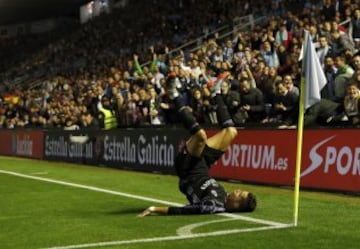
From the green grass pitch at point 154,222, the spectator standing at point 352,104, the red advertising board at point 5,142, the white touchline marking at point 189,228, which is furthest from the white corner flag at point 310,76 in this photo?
the red advertising board at point 5,142

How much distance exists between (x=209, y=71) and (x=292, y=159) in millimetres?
6732

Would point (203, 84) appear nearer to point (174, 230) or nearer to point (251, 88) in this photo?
point (251, 88)

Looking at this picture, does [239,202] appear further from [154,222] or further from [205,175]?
[154,222]

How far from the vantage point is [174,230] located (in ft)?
27.3

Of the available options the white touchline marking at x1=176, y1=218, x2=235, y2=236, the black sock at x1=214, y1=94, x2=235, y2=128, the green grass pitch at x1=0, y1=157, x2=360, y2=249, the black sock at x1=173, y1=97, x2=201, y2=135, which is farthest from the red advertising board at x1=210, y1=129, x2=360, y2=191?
the black sock at x1=173, y1=97, x2=201, y2=135

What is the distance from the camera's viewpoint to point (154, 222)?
905cm

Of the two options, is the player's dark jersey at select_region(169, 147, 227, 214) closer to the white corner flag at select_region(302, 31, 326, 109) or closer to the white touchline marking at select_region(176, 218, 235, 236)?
the white touchline marking at select_region(176, 218, 235, 236)

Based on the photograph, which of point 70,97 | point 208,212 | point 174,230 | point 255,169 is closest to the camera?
point 174,230

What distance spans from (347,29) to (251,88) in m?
3.81

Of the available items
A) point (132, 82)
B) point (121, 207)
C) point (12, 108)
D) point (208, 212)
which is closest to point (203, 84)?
point (132, 82)

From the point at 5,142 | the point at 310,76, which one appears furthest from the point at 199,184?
the point at 5,142

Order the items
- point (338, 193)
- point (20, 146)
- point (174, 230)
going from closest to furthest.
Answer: point (174, 230) < point (338, 193) < point (20, 146)

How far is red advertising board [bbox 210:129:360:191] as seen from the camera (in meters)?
12.3

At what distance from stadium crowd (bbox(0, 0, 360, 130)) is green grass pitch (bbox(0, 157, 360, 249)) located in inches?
91.8
